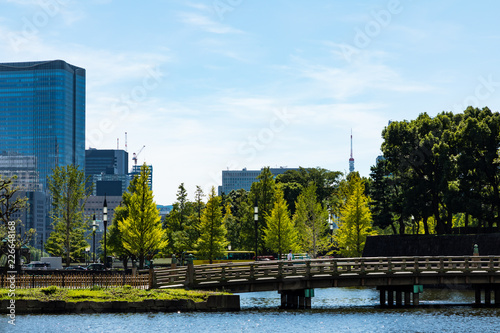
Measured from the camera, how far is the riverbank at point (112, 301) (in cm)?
4588

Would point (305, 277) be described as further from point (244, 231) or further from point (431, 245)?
point (244, 231)

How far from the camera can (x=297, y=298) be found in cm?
5519

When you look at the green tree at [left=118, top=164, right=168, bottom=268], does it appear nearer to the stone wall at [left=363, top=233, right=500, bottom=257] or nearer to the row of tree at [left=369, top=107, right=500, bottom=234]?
the stone wall at [left=363, top=233, right=500, bottom=257]

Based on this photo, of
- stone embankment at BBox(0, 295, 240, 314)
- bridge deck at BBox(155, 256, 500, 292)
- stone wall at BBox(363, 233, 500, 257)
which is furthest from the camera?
stone wall at BBox(363, 233, 500, 257)

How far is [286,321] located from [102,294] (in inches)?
470

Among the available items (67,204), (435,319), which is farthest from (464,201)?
(67,204)

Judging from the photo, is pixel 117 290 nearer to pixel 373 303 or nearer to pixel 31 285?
pixel 31 285

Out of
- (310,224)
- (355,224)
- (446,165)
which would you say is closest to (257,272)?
(446,165)

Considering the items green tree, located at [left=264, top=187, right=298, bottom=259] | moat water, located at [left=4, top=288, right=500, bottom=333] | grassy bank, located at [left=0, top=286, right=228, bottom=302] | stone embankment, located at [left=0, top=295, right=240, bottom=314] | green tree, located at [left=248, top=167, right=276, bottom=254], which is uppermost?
green tree, located at [left=248, top=167, right=276, bottom=254]

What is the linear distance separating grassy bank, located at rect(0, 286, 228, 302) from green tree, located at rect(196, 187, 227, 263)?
146 feet

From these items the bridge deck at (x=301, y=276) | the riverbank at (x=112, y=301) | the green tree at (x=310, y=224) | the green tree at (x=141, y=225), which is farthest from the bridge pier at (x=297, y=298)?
the green tree at (x=310, y=224)

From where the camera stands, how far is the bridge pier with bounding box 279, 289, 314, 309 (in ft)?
178

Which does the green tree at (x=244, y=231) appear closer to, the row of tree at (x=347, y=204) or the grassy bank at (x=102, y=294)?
the row of tree at (x=347, y=204)

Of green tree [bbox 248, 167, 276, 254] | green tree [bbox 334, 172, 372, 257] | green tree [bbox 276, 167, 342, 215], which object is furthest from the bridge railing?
green tree [bbox 276, 167, 342, 215]
